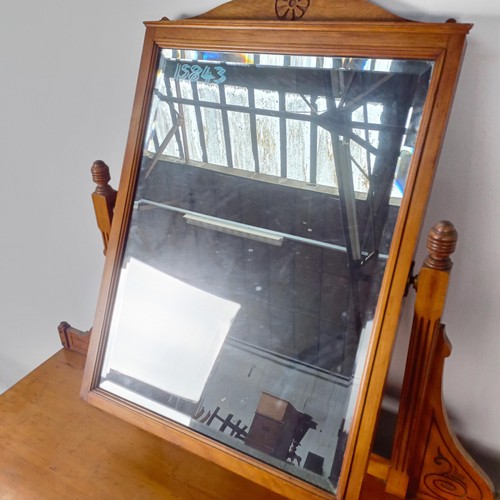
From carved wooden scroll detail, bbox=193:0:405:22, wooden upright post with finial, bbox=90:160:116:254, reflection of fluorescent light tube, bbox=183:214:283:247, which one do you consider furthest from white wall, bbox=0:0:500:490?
reflection of fluorescent light tube, bbox=183:214:283:247

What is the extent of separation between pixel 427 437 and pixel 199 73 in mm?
735

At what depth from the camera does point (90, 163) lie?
38.3 inches

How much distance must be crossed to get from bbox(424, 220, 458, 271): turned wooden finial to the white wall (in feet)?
0.53

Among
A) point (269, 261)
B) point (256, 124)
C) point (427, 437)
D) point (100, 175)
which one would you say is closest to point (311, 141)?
point (256, 124)

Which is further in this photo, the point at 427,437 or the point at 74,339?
the point at 74,339

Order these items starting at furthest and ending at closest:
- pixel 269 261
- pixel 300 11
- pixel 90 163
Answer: pixel 90 163
pixel 269 261
pixel 300 11

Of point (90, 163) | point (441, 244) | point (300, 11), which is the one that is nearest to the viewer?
point (441, 244)

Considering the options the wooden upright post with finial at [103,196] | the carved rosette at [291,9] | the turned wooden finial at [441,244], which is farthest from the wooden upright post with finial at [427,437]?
the wooden upright post with finial at [103,196]

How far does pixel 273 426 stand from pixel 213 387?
0.13 m

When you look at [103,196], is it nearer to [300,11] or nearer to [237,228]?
[237,228]

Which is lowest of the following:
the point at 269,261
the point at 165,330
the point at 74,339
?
the point at 74,339

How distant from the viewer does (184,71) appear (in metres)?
0.74

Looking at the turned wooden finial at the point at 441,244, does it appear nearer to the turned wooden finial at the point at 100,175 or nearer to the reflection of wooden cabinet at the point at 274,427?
the reflection of wooden cabinet at the point at 274,427

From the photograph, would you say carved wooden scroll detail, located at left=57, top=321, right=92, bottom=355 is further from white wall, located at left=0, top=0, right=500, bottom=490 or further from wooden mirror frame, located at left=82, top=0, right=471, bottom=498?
wooden mirror frame, located at left=82, top=0, right=471, bottom=498
